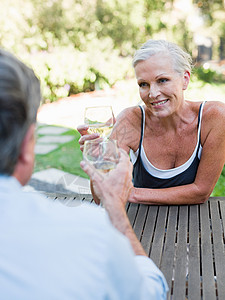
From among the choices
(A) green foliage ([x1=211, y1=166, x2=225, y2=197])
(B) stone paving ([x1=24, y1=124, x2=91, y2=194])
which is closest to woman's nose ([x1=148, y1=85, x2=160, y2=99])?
(B) stone paving ([x1=24, y1=124, x2=91, y2=194])

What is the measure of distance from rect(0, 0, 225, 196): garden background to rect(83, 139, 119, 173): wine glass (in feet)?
14.5

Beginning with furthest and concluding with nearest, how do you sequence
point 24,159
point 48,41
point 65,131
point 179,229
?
point 48,41, point 65,131, point 179,229, point 24,159

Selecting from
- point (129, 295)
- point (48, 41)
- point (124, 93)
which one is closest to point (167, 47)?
point (129, 295)

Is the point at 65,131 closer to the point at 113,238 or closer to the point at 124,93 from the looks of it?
the point at 124,93

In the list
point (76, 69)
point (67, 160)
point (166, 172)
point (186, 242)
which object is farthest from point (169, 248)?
point (76, 69)

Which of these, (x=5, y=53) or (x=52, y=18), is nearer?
(x=5, y=53)

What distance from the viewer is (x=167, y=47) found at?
7.33ft

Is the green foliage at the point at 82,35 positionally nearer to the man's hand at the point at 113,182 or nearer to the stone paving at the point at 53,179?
the stone paving at the point at 53,179

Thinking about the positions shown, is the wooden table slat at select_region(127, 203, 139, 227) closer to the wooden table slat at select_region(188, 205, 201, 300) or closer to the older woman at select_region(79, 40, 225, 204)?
the older woman at select_region(79, 40, 225, 204)

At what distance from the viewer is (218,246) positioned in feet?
5.37

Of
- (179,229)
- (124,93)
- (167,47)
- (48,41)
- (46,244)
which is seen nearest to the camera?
(46,244)

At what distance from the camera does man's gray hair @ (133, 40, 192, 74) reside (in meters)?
2.19

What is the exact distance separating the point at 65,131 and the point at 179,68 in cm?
436

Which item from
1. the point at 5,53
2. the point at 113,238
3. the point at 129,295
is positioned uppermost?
the point at 5,53
